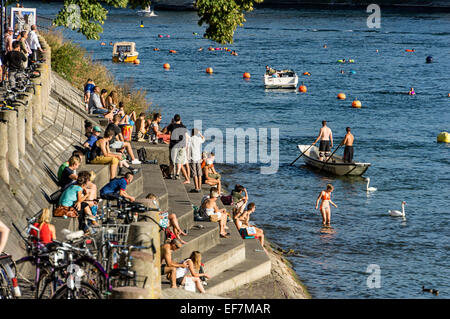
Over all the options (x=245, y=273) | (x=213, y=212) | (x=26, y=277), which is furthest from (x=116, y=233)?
(x=213, y=212)

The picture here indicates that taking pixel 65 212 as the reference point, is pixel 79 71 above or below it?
above

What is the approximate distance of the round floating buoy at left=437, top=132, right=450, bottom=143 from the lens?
135 ft

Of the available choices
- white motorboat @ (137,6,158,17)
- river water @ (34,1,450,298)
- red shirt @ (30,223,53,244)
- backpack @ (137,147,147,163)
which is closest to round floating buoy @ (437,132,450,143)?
river water @ (34,1,450,298)

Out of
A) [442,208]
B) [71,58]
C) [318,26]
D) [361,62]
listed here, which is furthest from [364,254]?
[318,26]

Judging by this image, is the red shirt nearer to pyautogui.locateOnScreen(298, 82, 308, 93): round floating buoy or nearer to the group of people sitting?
the group of people sitting

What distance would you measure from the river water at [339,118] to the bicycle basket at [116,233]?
847 centimetres

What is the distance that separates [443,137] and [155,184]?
25970mm

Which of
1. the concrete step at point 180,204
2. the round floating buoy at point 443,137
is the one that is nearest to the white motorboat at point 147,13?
the round floating buoy at point 443,137

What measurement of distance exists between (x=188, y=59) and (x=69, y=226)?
6212cm

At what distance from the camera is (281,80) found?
191 feet

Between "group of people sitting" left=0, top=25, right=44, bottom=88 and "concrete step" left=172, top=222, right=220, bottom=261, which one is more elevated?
"group of people sitting" left=0, top=25, right=44, bottom=88

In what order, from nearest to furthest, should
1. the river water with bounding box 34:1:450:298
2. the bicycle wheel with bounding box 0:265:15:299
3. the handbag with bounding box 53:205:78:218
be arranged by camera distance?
the bicycle wheel with bounding box 0:265:15:299 → the handbag with bounding box 53:205:78:218 → the river water with bounding box 34:1:450:298

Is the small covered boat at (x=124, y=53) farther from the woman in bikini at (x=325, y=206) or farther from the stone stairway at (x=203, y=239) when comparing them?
the stone stairway at (x=203, y=239)

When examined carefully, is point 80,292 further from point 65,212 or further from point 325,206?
point 325,206
